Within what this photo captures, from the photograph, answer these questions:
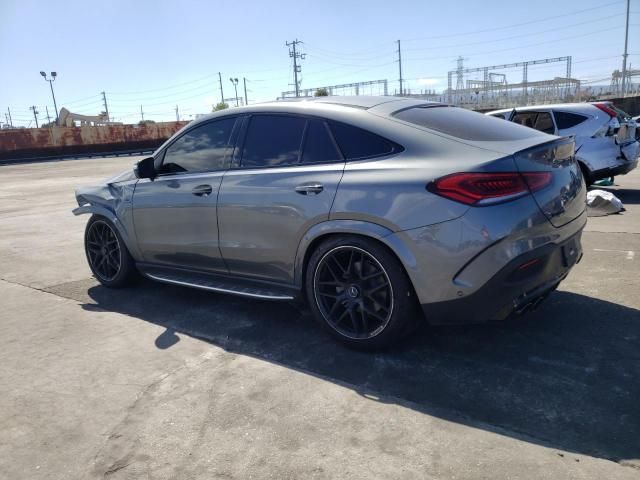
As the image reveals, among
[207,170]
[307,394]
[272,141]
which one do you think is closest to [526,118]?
[272,141]

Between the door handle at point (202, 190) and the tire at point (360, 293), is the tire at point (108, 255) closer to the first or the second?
the door handle at point (202, 190)

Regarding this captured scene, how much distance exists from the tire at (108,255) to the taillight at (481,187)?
328cm

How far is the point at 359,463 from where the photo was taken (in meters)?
2.39

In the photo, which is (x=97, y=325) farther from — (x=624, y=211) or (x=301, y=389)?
(x=624, y=211)

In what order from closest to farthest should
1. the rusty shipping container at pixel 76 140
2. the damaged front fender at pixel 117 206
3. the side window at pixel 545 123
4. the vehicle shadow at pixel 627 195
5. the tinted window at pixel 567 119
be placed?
the damaged front fender at pixel 117 206 → the vehicle shadow at pixel 627 195 → the tinted window at pixel 567 119 → the side window at pixel 545 123 → the rusty shipping container at pixel 76 140

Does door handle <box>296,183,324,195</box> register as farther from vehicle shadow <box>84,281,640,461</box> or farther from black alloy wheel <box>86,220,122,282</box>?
black alloy wheel <box>86,220,122,282</box>

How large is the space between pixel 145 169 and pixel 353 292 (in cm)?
233

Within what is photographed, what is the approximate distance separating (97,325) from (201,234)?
1.16 meters

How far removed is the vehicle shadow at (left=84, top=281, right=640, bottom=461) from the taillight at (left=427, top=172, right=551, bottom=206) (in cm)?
105

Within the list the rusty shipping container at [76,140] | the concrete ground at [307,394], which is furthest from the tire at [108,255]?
the rusty shipping container at [76,140]

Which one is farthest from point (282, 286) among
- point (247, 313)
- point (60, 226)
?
point (60, 226)

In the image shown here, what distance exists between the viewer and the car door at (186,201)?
4.18 m

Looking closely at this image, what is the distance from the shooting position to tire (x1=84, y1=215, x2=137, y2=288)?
5043 mm

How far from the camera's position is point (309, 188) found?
350 centimetres
